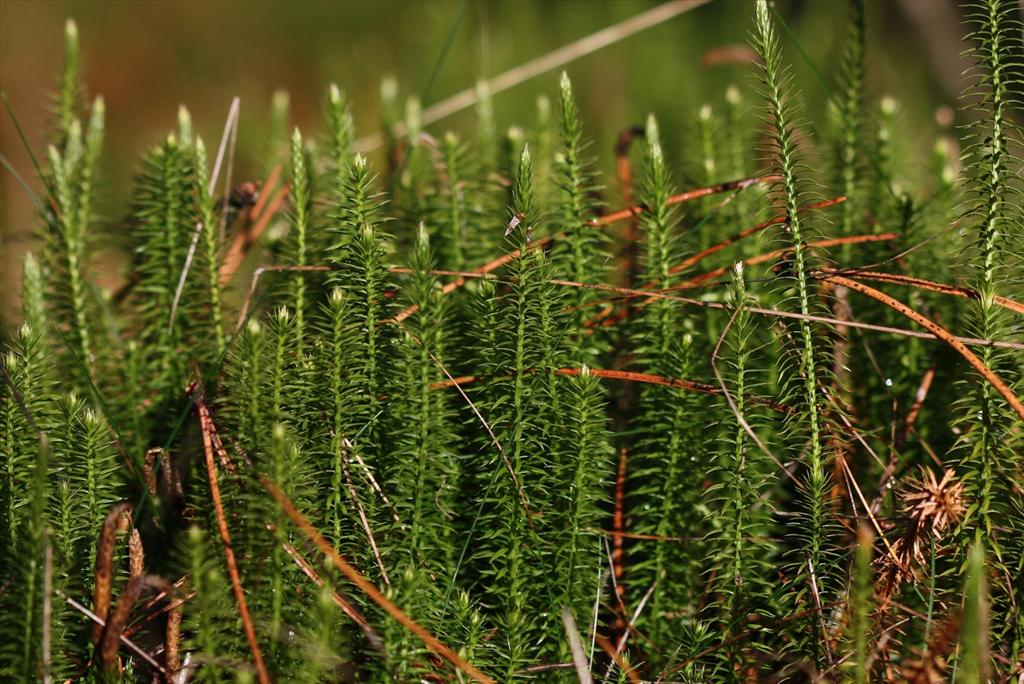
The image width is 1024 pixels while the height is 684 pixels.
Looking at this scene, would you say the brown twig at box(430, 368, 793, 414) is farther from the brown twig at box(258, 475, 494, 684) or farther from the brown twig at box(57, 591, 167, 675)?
the brown twig at box(57, 591, 167, 675)

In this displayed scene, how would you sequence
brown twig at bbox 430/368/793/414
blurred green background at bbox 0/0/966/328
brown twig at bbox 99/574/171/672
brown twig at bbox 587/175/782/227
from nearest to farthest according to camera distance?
brown twig at bbox 99/574/171/672 → brown twig at bbox 430/368/793/414 → brown twig at bbox 587/175/782/227 → blurred green background at bbox 0/0/966/328

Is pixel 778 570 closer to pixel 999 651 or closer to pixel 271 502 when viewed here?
pixel 999 651

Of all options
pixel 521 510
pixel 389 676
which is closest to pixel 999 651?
pixel 521 510

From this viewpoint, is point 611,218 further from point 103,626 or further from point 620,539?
point 103,626

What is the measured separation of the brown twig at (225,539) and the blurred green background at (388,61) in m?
0.83

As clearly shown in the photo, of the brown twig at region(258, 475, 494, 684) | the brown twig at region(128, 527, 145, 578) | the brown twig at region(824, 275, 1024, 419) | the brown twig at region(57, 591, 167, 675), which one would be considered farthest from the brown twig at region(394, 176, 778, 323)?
the brown twig at region(57, 591, 167, 675)

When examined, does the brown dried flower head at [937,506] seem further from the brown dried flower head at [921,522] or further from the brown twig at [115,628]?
the brown twig at [115,628]

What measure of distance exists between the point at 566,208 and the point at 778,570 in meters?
0.77

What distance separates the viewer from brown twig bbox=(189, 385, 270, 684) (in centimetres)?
124

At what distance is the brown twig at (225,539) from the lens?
1.24 m

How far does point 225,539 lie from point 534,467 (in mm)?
518

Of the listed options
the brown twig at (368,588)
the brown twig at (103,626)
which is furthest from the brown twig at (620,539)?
the brown twig at (103,626)

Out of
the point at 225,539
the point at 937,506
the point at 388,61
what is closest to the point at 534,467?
the point at 225,539

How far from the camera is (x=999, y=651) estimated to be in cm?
134
